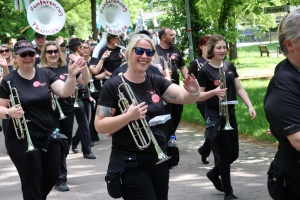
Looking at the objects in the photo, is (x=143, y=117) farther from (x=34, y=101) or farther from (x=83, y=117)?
(x=83, y=117)

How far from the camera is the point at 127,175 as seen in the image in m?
4.41

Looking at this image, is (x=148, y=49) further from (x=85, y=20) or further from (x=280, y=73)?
(x=85, y=20)

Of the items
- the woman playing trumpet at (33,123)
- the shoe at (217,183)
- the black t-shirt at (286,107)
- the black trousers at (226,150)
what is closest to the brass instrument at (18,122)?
the woman playing trumpet at (33,123)

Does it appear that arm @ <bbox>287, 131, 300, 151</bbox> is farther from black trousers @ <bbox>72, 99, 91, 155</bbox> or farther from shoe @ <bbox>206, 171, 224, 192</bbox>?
black trousers @ <bbox>72, 99, 91, 155</bbox>

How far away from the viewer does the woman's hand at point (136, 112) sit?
418cm

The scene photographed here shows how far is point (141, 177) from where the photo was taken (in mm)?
4395

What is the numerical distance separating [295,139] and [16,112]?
287 centimetres

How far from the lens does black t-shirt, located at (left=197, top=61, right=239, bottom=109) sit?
6730mm

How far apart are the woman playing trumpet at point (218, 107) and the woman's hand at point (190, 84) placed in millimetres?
1994

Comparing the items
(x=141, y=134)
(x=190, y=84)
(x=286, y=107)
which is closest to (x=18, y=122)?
(x=141, y=134)

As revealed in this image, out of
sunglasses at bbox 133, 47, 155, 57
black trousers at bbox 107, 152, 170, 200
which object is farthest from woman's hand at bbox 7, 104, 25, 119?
sunglasses at bbox 133, 47, 155, 57

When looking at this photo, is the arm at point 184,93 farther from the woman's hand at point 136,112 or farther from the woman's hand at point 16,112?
the woman's hand at point 16,112

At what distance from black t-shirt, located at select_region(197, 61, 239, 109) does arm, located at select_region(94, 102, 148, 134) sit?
2.45 meters

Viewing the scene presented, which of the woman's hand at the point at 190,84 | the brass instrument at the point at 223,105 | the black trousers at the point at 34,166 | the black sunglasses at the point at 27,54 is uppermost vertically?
the black sunglasses at the point at 27,54
